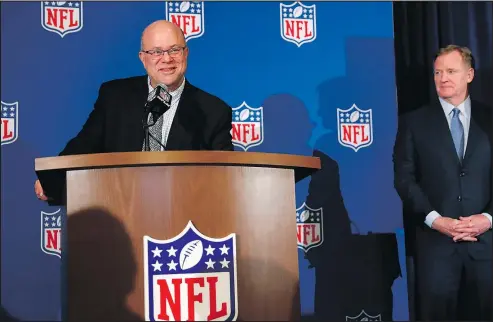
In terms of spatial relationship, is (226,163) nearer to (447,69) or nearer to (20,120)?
(20,120)

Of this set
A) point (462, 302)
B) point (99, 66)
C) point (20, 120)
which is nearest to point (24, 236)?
point (20, 120)

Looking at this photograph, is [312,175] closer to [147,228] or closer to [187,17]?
[187,17]

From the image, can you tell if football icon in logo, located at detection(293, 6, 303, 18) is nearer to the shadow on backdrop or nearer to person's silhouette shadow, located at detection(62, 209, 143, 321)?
the shadow on backdrop

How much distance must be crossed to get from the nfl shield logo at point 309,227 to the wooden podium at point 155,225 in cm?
150

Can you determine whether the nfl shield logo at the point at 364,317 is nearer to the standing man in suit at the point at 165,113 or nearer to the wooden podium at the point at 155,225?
the standing man in suit at the point at 165,113

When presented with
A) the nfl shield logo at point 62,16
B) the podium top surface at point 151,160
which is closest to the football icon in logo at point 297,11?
the nfl shield logo at point 62,16

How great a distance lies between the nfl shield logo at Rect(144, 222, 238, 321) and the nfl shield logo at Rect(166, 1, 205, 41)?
1.85m

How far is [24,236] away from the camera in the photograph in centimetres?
321

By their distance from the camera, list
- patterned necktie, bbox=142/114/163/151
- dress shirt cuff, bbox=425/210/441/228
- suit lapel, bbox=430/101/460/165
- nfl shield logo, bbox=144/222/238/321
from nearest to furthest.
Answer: nfl shield logo, bbox=144/222/238/321
patterned necktie, bbox=142/114/163/151
dress shirt cuff, bbox=425/210/441/228
suit lapel, bbox=430/101/460/165

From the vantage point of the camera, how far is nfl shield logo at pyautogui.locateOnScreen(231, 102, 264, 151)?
3.50 meters

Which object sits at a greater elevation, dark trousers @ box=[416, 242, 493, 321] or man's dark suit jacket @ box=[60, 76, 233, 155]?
man's dark suit jacket @ box=[60, 76, 233, 155]

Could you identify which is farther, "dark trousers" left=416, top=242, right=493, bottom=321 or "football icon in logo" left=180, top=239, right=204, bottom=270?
"dark trousers" left=416, top=242, right=493, bottom=321

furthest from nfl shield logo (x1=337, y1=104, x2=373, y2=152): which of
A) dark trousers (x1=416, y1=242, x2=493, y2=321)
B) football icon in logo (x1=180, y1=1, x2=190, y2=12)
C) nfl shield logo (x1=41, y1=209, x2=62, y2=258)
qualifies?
nfl shield logo (x1=41, y1=209, x2=62, y2=258)

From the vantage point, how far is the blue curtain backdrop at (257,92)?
3.25 metres
